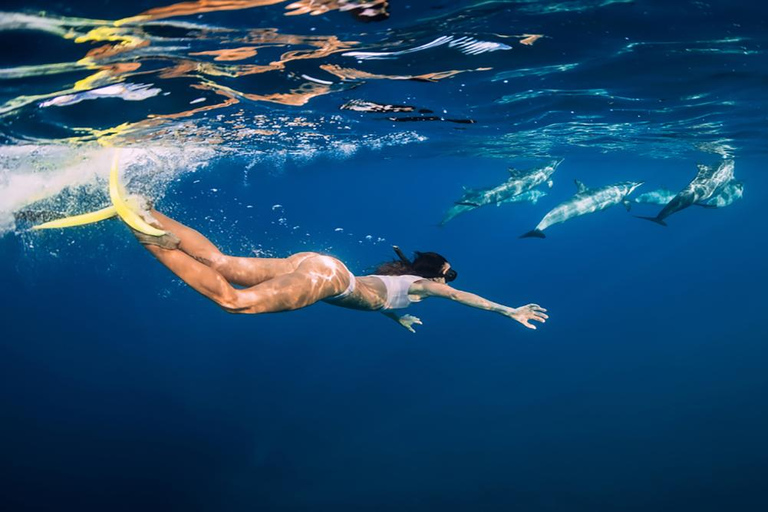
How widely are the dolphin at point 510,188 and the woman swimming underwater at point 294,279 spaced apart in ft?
20.7

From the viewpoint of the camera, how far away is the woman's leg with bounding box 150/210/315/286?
18.8 feet

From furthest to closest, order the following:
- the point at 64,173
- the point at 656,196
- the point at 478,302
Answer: the point at 64,173, the point at 656,196, the point at 478,302

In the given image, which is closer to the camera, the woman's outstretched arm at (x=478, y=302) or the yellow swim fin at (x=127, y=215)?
the yellow swim fin at (x=127, y=215)

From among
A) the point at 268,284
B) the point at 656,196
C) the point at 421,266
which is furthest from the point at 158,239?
the point at 656,196

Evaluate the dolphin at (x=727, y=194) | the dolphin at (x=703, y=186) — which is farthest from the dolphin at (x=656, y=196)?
the dolphin at (x=727, y=194)

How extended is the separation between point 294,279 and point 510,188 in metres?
11.0

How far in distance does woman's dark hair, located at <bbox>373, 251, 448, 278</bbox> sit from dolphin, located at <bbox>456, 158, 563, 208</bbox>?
6204 millimetres

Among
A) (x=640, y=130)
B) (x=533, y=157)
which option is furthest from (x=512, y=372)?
(x=640, y=130)

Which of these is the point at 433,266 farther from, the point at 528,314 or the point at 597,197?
the point at 597,197

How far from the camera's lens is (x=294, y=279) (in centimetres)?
569

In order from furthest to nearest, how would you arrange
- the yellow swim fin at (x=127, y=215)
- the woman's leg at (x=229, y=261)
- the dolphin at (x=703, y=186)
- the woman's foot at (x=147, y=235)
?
1. the dolphin at (x=703, y=186)
2. the woman's leg at (x=229, y=261)
3. the woman's foot at (x=147, y=235)
4. the yellow swim fin at (x=127, y=215)

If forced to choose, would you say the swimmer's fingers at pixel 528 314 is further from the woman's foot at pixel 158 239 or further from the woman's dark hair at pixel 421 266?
the woman's foot at pixel 158 239

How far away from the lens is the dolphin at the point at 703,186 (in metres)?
12.3

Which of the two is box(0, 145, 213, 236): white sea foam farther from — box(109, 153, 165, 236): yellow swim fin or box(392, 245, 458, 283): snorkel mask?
box(392, 245, 458, 283): snorkel mask
